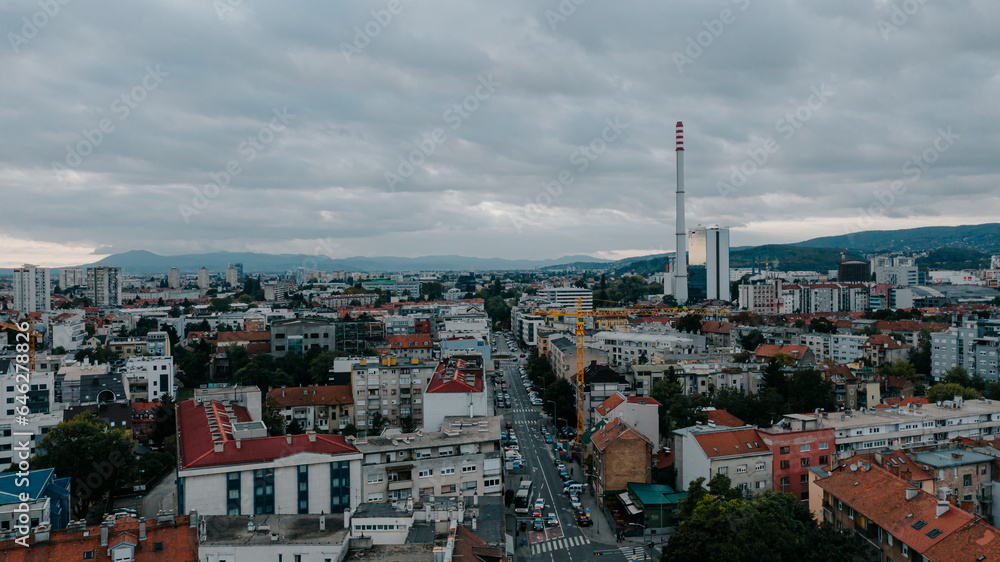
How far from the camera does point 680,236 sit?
3339 inches

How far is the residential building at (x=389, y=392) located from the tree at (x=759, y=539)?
15.9 metres

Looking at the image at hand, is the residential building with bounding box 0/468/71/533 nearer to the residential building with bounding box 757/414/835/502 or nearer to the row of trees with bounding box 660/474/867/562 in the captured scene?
the row of trees with bounding box 660/474/867/562

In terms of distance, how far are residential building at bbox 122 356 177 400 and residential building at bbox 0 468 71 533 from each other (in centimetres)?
1596

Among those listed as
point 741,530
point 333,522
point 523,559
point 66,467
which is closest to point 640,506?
point 523,559

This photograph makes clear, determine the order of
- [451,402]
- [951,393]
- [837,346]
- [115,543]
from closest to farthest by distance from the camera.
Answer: [115,543] < [451,402] < [951,393] < [837,346]

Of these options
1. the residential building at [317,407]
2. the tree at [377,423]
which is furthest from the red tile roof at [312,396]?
the tree at [377,423]

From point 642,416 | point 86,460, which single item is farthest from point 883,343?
point 86,460

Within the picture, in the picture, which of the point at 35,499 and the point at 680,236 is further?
the point at 680,236

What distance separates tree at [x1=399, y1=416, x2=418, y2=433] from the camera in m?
27.9

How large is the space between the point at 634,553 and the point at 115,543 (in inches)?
454

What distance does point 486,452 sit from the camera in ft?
64.5

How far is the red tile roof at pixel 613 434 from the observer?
21.6 meters

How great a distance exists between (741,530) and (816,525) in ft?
8.53

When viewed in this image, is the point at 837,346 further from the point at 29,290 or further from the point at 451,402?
the point at 29,290
